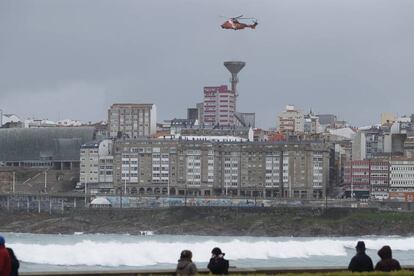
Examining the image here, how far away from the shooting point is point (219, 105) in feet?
571

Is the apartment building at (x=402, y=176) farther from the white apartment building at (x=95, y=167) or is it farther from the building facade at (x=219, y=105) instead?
the building facade at (x=219, y=105)

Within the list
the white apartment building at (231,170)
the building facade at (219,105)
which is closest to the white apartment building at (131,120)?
the building facade at (219,105)

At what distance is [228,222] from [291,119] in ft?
188

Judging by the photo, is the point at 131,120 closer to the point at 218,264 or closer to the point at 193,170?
the point at 193,170

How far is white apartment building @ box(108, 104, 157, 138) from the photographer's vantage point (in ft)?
488

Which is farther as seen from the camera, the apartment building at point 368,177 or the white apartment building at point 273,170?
the white apartment building at point 273,170

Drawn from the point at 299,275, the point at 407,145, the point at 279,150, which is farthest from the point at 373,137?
the point at 299,275

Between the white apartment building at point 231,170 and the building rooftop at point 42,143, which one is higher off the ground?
the building rooftop at point 42,143

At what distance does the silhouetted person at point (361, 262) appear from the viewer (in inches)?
782

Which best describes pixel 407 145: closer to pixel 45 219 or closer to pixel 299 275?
pixel 45 219

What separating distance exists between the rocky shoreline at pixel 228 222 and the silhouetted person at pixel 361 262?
3307 inches

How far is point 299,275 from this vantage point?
20953mm

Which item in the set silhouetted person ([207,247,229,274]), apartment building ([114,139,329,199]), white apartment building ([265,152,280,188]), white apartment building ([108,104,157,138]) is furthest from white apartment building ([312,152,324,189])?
silhouetted person ([207,247,229,274])

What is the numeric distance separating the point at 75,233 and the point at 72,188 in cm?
2572
